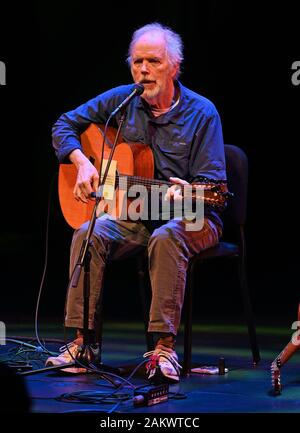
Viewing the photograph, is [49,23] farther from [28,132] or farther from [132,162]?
[132,162]

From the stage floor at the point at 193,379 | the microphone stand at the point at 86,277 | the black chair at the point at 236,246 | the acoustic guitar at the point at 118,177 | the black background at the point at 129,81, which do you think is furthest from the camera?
the black background at the point at 129,81

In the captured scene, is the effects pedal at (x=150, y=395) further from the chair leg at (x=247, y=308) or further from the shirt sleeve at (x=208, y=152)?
the shirt sleeve at (x=208, y=152)

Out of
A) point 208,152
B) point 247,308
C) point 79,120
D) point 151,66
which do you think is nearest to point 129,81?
point 79,120

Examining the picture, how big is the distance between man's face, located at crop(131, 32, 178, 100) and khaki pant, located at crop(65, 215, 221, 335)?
65 cm

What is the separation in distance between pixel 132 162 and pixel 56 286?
9.95 feet

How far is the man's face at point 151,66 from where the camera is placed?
3.72m

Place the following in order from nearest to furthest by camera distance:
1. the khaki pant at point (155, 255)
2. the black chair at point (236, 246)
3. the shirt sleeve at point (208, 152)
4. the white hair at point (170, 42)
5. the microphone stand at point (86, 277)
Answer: the microphone stand at point (86, 277) < the khaki pant at point (155, 255) < the shirt sleeve at point (208, 152) < the black chair at point (236, 246) < the white hair at point (170, 42)

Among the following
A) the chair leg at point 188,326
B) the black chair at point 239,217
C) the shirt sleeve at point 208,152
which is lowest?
the chair leg at point 188,326

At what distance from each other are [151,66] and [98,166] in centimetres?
54

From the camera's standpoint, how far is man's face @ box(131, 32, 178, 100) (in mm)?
3723

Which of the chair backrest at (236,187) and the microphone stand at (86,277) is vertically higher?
the chair backrest at (236,187)

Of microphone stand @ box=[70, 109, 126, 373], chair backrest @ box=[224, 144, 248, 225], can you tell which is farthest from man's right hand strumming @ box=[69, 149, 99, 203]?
Result: chair backrest @ box=[224, 144, 248, 225]

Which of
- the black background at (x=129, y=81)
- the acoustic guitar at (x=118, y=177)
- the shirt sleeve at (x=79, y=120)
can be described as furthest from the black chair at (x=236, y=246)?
the black background at (x=129, y=81)

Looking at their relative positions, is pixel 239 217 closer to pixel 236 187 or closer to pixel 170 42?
pixel 236 187
